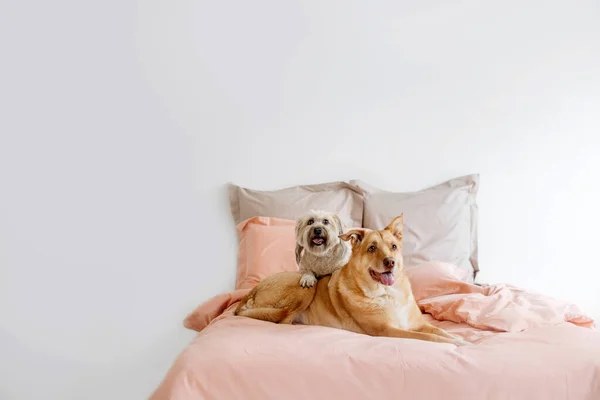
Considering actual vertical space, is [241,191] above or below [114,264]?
above

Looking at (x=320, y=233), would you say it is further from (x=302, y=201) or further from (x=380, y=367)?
(x=302, y=201)

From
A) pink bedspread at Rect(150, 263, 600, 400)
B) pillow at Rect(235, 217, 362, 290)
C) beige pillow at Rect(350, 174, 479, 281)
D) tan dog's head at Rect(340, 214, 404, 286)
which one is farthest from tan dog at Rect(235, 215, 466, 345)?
beige pillow at Rect(350, 174, 479, 281)

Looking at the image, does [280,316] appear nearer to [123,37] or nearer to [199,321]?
[199,321]

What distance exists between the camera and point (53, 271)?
129 inches

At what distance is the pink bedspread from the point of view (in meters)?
1.65

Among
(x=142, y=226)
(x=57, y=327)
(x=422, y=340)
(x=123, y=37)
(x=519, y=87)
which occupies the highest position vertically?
(x=123, y=37)

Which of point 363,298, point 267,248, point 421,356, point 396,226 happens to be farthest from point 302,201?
point 421,356

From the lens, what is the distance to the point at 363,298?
2.11 m

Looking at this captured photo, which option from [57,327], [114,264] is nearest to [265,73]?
[114,264]

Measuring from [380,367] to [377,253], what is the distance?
495 mm

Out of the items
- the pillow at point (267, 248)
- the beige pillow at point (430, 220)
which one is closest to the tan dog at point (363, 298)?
the pillow at point (267, 248)

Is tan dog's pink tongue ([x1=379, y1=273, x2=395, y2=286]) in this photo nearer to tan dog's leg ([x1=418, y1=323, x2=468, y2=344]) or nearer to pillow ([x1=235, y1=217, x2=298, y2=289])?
tan dog's leg ([x1=418, y1=323, x2=468, y2=344])

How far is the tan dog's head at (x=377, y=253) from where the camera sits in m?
2.07

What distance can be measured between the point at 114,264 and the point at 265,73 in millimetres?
1355
